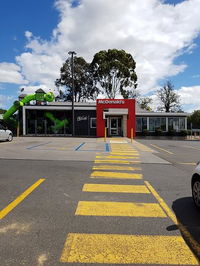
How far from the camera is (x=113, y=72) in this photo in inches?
1791

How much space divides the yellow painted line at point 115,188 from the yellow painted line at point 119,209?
2.90ft

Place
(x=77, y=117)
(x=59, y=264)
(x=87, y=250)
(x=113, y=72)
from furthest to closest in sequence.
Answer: (x=113, y=72) → (x=77, y=117) → (x=87, y=250) → (x=59, y=264)

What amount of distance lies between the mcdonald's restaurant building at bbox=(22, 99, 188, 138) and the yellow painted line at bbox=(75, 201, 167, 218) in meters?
24.5

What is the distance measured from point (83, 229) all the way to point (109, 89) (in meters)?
43.7

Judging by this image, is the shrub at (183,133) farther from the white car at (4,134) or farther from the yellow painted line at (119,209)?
the yellow painted line at (119,209)

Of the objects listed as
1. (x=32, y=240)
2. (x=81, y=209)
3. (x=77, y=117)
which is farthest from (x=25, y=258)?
(x=77, y=117)

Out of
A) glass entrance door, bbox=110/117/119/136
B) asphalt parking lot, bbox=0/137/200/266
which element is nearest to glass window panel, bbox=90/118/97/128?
glass entrance door, bbox=110/117/119/136

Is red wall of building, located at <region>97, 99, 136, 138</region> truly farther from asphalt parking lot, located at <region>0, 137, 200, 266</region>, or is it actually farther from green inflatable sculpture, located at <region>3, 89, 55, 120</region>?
asphalt parking lot, located at <region>0, 137, 200, 266</region>

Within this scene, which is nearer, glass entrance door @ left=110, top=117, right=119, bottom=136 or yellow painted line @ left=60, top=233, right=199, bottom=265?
yellow painted line @ left=60, top=233, right=199, bottom=265

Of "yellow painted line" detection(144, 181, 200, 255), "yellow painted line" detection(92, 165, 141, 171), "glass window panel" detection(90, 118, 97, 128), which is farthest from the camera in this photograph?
"glass window panel" detection(90, 118, 97, 128)

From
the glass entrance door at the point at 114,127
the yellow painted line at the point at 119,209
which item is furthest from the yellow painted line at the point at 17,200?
the glass entrance door at the point at 114,127

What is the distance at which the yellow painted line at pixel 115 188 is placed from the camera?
5930mm

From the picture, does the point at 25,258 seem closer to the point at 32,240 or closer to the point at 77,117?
the point at 32,240

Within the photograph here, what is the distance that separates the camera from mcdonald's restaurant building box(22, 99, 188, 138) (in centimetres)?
2934
